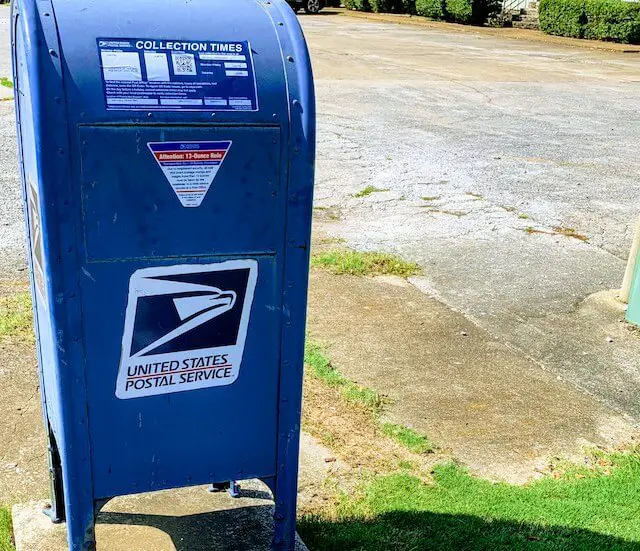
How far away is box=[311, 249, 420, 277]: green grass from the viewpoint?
257 inches

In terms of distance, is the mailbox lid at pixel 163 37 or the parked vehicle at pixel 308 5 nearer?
the mailbox lid at pixel 163 37

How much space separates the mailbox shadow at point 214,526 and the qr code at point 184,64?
5.85ft

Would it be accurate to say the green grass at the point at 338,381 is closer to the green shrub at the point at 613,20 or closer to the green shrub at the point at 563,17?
the green shrub at the point at 613,20

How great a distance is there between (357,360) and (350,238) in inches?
97.8

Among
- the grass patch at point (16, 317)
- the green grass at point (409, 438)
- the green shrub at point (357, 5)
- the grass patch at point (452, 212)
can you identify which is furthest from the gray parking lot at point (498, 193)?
the green shrub at point (357, 5)

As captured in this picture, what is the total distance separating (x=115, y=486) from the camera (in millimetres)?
2766

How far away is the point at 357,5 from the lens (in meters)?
37.4

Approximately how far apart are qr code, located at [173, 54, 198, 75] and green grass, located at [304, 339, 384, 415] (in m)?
2.40

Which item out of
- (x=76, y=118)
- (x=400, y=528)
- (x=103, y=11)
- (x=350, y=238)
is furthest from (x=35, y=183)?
A: (x=350, y=238)

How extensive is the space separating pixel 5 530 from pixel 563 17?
2745 cm

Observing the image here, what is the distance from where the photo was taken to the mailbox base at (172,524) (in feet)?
10.4

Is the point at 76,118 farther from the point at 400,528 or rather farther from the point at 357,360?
the point at 357,360

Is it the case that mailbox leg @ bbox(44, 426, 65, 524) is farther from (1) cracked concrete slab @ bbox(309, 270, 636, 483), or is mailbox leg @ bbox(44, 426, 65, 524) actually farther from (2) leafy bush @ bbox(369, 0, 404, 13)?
(2) leafy bush @ bbox(369, 0, 404, 13)

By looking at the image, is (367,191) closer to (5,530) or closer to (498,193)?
(498,193)
